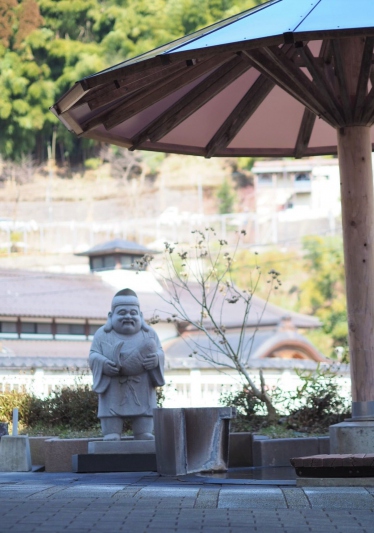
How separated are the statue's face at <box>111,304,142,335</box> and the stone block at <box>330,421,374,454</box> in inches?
96.0

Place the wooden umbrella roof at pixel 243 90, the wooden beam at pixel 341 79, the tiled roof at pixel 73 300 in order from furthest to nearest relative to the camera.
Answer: the tiled roof at pixel 73 300, the wooden beam at pixel 341 79, the wooden umbrella roof at pixel 243 90

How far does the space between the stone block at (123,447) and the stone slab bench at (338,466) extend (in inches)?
103

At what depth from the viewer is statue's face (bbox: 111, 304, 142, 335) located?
32.9 ft

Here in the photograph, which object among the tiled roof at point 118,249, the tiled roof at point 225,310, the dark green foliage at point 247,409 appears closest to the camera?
the dark green foliage at point 247,409

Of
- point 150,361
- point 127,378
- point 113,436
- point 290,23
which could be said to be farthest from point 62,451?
point 290,23

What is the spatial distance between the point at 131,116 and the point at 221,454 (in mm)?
3632

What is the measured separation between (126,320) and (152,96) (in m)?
2.31

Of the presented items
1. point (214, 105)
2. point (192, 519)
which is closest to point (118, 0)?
point (214, 105)

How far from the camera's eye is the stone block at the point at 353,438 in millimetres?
8491

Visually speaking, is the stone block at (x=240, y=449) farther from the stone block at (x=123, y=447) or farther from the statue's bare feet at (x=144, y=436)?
the stone block at (x=123, y=447)

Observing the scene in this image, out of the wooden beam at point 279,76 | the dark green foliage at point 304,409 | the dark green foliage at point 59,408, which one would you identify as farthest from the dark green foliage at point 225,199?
the wooden beam at point 279,76

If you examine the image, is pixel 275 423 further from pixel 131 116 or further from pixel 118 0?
pixel 118 0

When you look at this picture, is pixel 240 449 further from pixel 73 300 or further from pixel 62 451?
pixel 73 300

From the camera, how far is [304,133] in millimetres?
12055
